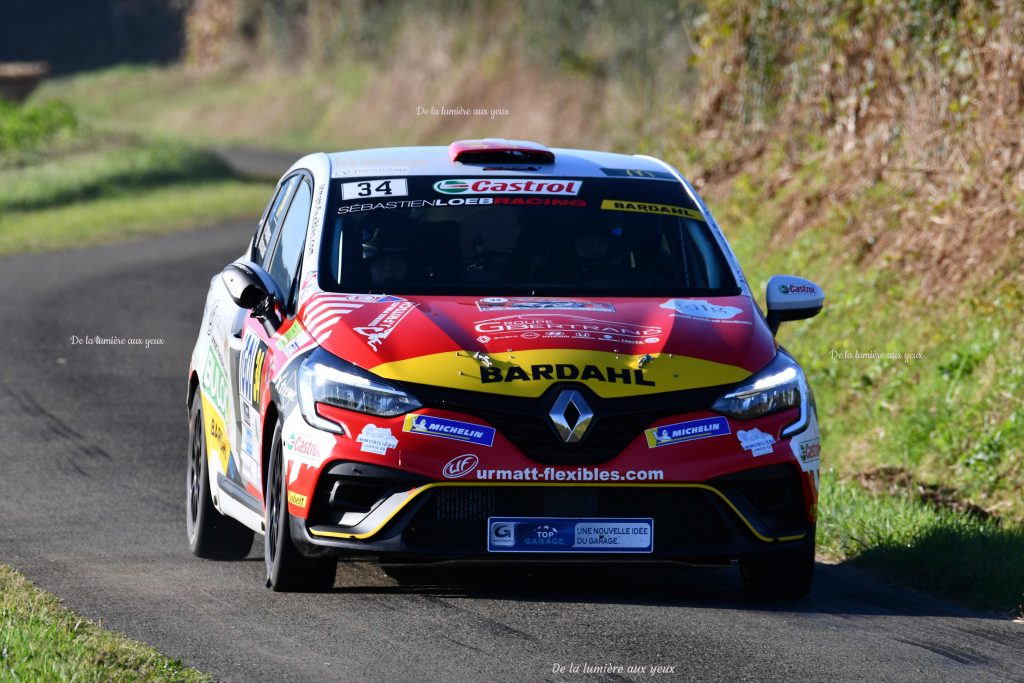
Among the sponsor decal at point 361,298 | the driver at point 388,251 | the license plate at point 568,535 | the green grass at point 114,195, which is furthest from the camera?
the green grass at point 114,195

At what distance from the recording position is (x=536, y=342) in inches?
279

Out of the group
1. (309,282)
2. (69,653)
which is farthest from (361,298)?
(69,653)

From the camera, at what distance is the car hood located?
6.95 m

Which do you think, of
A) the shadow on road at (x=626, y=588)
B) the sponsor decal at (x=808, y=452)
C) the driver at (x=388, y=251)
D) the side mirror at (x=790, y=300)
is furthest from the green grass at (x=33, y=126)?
the sponsor decal at (x=808, y=452)

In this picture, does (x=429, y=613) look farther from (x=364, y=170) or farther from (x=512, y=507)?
(x=364, y=170)

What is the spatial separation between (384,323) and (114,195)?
77.2 ft

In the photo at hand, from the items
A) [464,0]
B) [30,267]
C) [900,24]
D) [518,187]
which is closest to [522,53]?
[464,0]

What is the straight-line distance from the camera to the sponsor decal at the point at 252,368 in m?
7.67

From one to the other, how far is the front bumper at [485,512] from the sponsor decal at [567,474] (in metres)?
0.03

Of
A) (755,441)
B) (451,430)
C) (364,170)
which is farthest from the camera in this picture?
(364,170)

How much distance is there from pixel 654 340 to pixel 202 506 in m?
2.48

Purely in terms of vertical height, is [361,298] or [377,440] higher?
[361,298]

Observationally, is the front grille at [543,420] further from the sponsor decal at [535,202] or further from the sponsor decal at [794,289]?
the sponsor decal at [535,202]

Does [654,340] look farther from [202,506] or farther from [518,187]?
[202,506]
